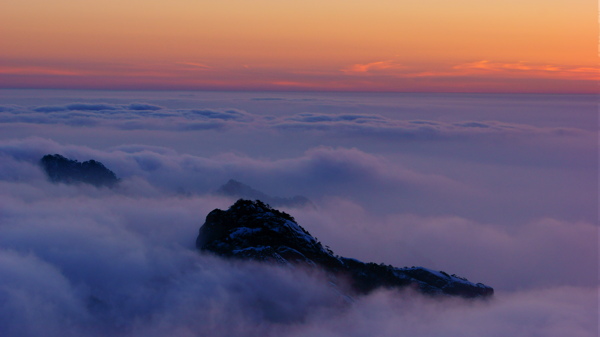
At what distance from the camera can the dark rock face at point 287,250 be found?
3512cm

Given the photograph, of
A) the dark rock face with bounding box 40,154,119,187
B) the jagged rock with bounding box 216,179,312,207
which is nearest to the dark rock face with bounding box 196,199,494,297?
the dark rock face with bounding box 40,154,119,187

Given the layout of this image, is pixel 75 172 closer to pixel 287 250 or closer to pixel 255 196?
pixel 255 196

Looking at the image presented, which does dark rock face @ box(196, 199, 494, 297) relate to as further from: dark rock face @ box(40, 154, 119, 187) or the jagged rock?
the jagged rock

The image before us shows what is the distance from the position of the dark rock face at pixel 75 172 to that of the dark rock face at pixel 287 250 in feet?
213

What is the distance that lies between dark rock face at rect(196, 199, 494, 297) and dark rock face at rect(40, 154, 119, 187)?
213 ft

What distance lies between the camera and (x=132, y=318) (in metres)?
33.7

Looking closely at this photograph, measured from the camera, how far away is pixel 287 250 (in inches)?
1382

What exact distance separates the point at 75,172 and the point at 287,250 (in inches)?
2946

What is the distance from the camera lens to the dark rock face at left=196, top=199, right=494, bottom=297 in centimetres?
3512

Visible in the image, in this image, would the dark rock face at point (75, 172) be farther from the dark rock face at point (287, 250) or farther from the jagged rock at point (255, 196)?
the dark rock face at point (287, 250)

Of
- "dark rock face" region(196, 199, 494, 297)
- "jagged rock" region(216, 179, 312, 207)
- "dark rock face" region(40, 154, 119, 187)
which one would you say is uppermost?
"dark rock face" region(196, 199, 494, 297)

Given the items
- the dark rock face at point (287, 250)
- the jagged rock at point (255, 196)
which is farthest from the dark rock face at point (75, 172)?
the dark rock face at point (287, 250)

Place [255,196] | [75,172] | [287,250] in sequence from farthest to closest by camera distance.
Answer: [255,196] → [75,172] → [287,250]

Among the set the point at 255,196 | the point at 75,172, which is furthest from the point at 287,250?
the point at 255,196
